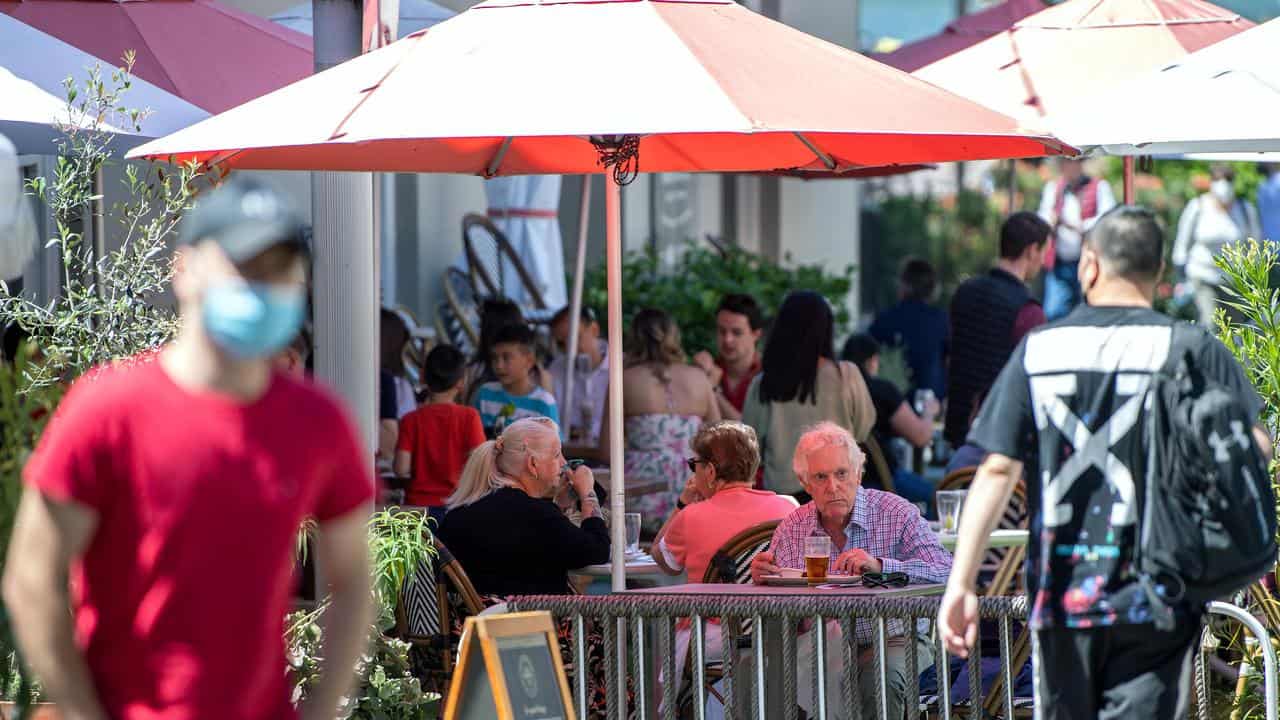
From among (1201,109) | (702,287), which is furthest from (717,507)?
(702,287)

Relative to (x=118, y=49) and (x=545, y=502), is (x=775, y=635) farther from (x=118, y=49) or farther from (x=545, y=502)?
(x=118, y=49)

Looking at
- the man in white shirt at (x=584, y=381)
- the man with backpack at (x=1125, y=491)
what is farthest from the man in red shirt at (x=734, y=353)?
the man with backpack at (x=1125, y=491)

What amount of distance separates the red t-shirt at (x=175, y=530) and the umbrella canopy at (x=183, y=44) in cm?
417

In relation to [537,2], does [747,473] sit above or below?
below

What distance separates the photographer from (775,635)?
5.28 metres

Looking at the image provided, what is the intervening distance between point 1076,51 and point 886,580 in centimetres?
384

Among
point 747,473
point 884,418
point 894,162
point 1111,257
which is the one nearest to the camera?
point 1111,257

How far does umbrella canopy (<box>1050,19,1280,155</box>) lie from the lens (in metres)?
5.41

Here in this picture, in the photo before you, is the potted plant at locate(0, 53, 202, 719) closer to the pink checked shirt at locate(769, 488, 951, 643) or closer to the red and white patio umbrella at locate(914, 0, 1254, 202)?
the pink checked shirt at locate(769, 488, 951, 643)

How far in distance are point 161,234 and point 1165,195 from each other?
1566cm

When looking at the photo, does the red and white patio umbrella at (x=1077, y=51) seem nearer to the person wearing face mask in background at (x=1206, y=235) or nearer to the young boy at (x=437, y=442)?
the young boy at (x=437, y=442)

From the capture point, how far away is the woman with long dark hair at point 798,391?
795 centimetres

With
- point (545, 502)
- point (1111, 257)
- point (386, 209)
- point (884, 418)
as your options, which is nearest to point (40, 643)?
point (1111, 257)

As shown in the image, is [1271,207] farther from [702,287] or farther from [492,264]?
[492,264]
